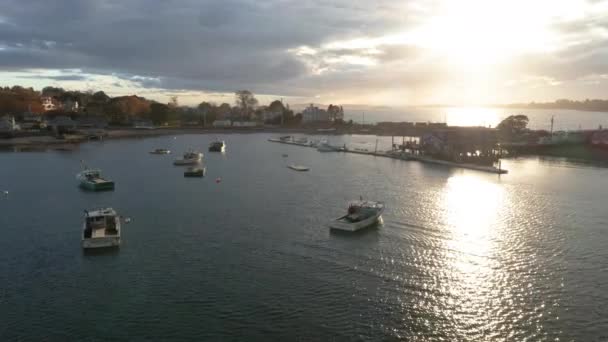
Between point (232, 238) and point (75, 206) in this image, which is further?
point (75, 206)

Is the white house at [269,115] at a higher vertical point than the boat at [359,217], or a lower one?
higher

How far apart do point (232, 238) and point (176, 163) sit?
128 ft

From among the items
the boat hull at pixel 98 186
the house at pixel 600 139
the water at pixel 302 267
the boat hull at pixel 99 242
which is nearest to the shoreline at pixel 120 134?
the water at pixel 302 267

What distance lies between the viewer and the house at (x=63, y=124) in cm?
10938

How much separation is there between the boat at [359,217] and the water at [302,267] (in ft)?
3.17

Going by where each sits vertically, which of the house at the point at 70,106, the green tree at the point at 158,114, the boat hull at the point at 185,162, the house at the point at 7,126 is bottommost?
the boat hull at the point at 185,162

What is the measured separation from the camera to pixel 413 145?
283ft

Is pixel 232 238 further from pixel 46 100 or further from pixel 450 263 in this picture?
pixel 46 100

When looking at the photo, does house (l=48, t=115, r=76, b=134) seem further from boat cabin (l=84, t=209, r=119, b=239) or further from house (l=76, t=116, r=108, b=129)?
boat cabin (l=84, t=209, r=119, b=239)

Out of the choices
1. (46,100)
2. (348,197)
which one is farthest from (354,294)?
(46,100)

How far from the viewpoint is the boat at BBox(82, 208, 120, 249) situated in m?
26.0

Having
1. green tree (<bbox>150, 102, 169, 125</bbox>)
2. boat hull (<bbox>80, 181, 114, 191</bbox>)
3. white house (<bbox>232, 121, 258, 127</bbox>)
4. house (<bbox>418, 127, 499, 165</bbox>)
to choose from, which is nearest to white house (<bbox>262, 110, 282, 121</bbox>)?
white house (<bbox>232, 121, 258, 127</bbox>)

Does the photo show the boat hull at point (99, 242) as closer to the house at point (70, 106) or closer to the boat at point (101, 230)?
the boat at point (101, 230)

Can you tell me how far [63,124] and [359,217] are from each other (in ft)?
353
